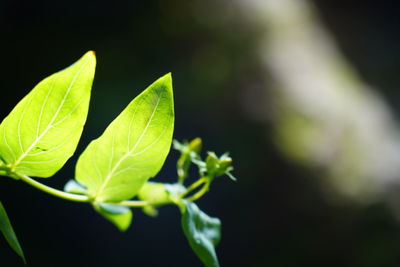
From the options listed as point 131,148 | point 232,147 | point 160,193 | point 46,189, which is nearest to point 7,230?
point 46,189

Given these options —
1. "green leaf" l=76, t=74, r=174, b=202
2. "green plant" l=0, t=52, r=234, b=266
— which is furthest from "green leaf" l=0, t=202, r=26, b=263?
"green leaf" l=76, t=74, r=174, b=202

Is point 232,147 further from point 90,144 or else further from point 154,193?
point 90,144

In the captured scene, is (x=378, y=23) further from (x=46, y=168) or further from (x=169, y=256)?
(x=46, y=168)

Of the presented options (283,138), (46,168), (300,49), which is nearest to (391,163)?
(283,138)

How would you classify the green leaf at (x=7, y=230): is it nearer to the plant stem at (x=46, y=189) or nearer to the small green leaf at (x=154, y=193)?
the plant stem at (x=46, y=189)

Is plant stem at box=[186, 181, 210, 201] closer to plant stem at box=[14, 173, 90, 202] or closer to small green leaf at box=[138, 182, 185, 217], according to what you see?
small green leaf at box=[138, 182, 185, 217]

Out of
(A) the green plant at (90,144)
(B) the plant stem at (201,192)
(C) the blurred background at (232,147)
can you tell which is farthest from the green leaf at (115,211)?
(C) the blurred background at (232,147)
